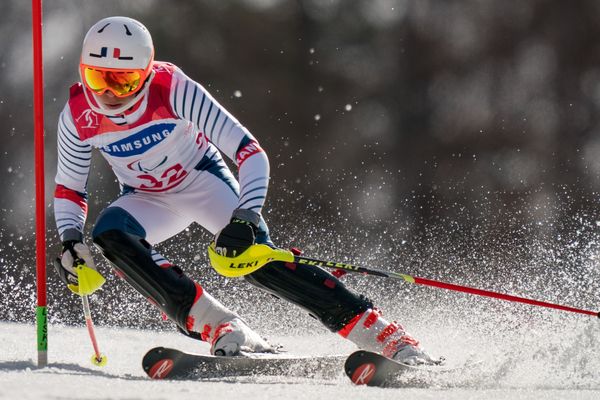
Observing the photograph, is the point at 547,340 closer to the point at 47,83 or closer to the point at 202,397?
Answer: the point at 202,397

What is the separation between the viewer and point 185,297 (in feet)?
10.1

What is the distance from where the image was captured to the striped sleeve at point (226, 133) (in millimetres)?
3021

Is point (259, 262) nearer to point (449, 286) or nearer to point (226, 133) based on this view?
point (226, 133)

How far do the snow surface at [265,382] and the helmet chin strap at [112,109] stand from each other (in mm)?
817

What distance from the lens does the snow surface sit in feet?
7.88

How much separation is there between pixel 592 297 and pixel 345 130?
8.92 ft

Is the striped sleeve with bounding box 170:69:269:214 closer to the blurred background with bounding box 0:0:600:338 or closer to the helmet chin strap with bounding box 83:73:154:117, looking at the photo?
the helmet chin strap with bounding box 83:73:154:117

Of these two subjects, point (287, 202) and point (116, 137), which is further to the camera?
point (287, 202)

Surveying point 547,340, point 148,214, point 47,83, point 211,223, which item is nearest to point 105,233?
point 148,214

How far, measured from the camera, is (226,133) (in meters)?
3.10

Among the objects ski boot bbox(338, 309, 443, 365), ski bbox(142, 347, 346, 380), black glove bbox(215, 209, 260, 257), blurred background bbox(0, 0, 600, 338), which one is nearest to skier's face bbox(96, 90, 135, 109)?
black glove bbox(215, 209, 260, 257)

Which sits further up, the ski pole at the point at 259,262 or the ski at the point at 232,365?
the ski pole at the point at 259,262

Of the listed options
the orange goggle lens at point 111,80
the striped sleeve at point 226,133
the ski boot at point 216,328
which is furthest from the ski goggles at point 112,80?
the ski boot at point 216,328

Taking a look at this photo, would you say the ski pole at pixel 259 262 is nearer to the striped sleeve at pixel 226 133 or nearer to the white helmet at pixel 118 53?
the striped sleeve at pixel 226 133
